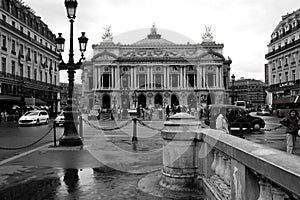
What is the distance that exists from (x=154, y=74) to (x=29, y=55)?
167 ft

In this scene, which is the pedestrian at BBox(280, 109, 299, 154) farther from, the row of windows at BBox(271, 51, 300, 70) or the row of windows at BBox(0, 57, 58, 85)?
the row of windows at BBox(271, 51, 300, 70)

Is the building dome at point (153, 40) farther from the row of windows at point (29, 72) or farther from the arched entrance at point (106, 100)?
the row of windows at point (29, 72)

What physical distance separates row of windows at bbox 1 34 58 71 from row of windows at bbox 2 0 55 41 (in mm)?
3539

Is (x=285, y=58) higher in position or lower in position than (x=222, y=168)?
higher

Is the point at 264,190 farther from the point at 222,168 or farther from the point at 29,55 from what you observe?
the point at 29,55

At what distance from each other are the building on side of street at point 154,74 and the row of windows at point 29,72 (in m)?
34.6

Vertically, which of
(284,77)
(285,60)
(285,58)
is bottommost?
(284,77)

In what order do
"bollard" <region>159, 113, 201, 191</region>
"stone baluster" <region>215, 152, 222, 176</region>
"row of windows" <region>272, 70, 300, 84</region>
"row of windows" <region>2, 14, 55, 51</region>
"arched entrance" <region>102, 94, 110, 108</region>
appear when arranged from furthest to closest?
1. "arched entrance" <region>102, 94, 110, 108</region>
2. "row of windows" <region>272, 70, 300, 84</region>
3. "row of windows" <region>2, 14, 55, 51</region>
4. "bollard" <region>159, 113, 201, 191</region>
5. "stone baluster" <region>215, 152, 222, 176</region>

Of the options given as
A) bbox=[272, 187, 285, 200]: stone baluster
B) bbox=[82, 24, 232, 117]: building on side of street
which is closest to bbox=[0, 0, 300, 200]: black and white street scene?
bbox=[272, 187, 285, 200]: stone baluster

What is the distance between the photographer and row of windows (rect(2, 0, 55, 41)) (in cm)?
4039

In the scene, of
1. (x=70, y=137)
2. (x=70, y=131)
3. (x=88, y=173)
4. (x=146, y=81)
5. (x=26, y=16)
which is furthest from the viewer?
(x=146, y=81)

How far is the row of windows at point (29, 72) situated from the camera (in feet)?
128

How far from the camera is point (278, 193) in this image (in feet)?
8.38

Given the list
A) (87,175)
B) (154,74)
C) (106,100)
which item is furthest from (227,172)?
(154,74)
